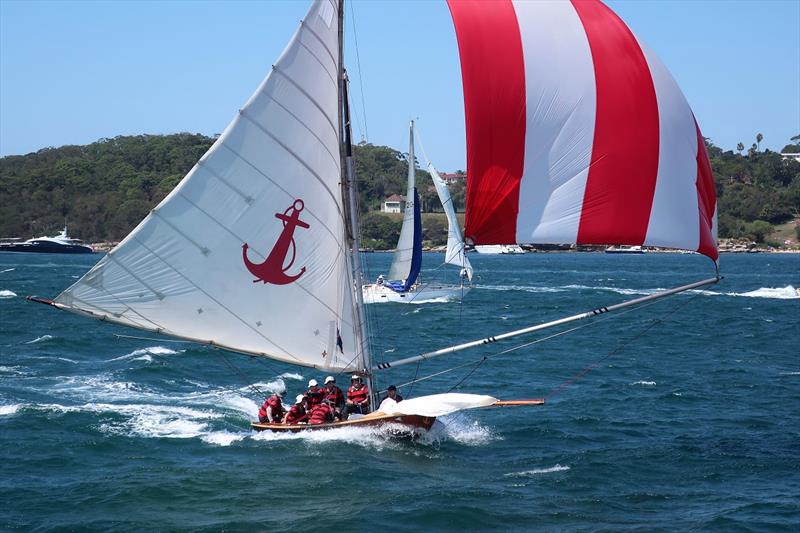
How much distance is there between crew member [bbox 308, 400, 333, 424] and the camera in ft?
81.3

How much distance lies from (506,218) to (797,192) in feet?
590

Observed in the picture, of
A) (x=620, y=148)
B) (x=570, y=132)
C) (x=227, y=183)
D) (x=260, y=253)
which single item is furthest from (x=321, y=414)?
(x=620, y=148)

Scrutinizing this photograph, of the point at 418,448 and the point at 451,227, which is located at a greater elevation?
the point at 451,227

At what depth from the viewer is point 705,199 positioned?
2016 centimetres

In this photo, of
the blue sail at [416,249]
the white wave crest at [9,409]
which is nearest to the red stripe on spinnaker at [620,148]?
the white wave crest at [9,409]

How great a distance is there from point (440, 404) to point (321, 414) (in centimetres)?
328

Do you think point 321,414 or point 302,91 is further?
point 321,414

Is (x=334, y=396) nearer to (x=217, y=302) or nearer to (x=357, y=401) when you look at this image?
(x=357, y=401)

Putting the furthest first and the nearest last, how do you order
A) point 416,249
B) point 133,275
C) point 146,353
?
point 416,249
point 146,353
point 133,275

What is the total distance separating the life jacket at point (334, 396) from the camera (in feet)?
82.8

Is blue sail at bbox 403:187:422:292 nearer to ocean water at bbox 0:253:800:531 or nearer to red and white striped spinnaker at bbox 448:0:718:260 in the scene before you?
ocean water at bbox 0:253:800:531

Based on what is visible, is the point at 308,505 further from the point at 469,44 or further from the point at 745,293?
the point at 745,293

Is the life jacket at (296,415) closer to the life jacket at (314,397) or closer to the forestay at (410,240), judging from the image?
the life jacket at (314,397)

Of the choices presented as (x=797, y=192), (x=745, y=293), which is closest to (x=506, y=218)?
(x=745, y=293)
